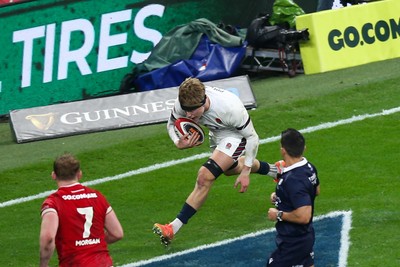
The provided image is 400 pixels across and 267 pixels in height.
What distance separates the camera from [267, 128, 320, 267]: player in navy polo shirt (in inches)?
337

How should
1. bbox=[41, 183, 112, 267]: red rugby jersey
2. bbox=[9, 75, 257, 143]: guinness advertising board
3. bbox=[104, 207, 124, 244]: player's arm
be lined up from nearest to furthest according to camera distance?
bbox=[41, 183, 112, 267]: red rugby jersey, bbox=[104, 207, 124, 244]: player's arm, bbox=[9, 75, 257, 143]: guinness advertising board

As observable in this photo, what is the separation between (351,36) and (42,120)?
5.01 meters

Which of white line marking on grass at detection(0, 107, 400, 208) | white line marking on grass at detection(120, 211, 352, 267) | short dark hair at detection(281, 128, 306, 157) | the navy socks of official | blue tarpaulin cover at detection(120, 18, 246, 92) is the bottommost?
white line marking on grass at detection(120, 211, 352, 267)

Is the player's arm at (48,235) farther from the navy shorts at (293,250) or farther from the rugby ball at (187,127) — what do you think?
the rugby ball at (187,127)

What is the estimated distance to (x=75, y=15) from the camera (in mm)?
17109

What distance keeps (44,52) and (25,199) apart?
4.28 metres

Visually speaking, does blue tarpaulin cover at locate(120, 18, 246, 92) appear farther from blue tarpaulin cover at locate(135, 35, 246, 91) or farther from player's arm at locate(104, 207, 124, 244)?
player's arm at locate(104, 207, 124, 244)

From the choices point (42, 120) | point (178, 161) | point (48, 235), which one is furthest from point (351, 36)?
point (48, 235)

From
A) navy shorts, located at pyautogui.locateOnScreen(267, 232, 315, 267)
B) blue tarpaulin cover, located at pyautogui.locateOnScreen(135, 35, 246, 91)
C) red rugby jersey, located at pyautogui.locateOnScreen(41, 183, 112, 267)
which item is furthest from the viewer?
blue tarpaulin cover, located at pyautogui.locateOnScreen(135, 35, 246, 91)

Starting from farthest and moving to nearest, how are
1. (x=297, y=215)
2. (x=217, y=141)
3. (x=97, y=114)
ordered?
(x=97, y=114) < (x=217, y=141) < (x=297, y=215)

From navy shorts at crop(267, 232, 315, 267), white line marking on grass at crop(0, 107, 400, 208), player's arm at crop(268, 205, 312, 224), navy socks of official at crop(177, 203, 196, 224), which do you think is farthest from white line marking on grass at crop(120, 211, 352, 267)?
white line marking on grass at crop(0, 107, 400, 208)

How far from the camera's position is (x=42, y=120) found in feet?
51.3

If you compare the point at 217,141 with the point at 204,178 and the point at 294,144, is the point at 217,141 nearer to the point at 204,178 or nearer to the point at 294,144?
the point at 204,178

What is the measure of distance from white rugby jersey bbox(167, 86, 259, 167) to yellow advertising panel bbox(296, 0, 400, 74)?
6.26 meters
